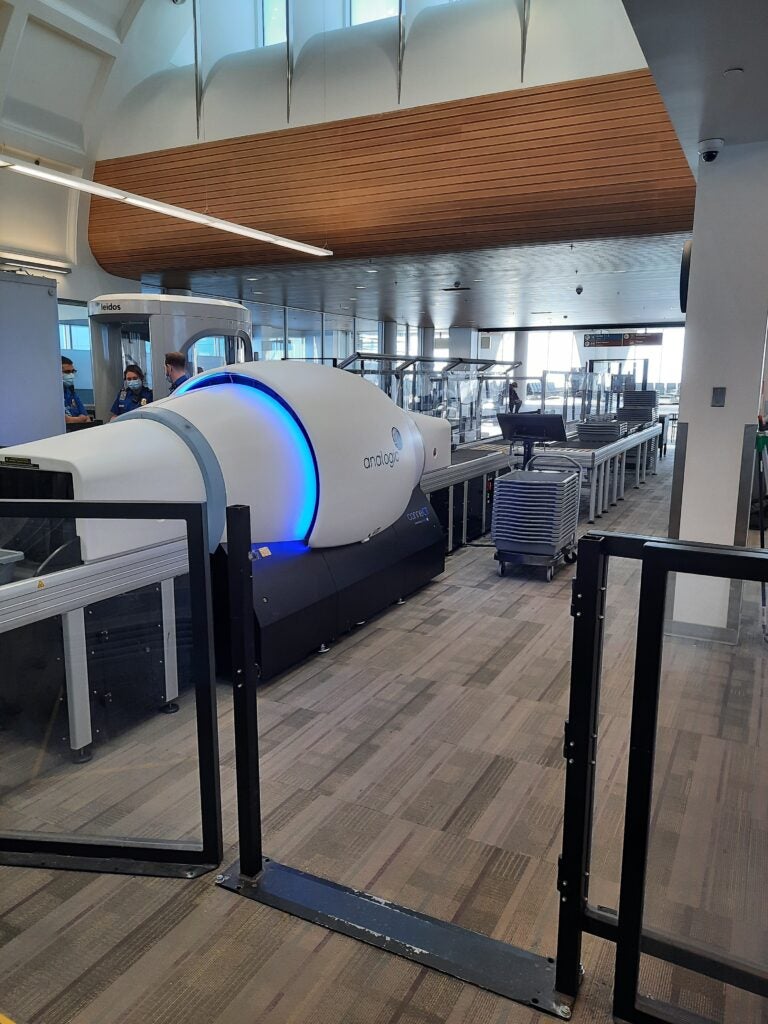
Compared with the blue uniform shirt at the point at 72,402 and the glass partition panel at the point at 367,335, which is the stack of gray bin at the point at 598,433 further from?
the glass partition panel at the point at 367,335

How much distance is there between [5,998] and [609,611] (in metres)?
1.91

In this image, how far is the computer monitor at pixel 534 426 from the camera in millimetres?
6961

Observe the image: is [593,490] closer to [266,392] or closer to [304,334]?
[266,392]

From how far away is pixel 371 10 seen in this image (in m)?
10.5

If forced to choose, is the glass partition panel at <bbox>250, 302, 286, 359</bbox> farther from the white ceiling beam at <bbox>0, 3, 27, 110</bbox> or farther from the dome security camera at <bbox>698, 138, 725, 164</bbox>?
the dome security camera at <bbox>698, 138, 725, 164</bbox>

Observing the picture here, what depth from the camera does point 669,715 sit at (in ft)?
5.79

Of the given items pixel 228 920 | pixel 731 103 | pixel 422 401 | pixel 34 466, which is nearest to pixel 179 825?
pixel 228 920

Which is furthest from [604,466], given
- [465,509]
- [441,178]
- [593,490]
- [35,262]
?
[35,262]

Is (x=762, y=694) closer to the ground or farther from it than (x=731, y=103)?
closer to the ground

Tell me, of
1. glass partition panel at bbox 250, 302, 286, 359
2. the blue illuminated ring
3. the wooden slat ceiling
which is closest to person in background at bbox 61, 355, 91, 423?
the blue illuminated ring

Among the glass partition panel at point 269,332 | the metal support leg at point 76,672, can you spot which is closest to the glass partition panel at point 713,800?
the metal support leg at point 76,672

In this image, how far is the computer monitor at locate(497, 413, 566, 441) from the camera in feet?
22.8

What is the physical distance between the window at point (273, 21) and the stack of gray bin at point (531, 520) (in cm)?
903

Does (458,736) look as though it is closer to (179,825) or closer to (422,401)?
(179,825)
